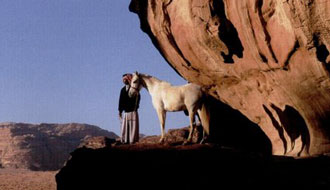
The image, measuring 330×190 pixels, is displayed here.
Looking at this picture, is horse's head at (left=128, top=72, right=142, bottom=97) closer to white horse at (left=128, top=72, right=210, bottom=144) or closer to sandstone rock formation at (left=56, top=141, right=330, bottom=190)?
white horse at (left=128, top=72, right=210, bottom=144)

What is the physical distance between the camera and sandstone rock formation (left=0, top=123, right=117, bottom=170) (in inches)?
2055

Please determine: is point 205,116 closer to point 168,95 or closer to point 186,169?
point 168,95

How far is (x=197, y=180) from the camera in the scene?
29.0 ft

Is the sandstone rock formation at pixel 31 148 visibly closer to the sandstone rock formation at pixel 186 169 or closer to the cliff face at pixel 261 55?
the cliff face at pixel 261 55

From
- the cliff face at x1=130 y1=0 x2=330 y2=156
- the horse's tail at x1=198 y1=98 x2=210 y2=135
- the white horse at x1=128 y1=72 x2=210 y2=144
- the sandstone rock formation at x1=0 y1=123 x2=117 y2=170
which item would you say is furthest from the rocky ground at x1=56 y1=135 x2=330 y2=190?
the sandstone rock formation at x1=0 y1=123 x2=117 y2=170

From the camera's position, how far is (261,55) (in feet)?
41.1

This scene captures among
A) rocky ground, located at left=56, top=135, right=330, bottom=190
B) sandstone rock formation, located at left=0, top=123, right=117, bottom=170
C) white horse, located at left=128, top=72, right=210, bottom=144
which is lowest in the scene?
sandstone rock formation, located at left=0, top=123, right=117, bottom=170

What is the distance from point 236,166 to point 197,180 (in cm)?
100

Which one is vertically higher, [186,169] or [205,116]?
[205,116]

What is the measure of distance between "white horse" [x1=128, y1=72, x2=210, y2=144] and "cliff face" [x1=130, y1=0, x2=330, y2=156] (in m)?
2.50

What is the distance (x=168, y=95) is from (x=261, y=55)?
3.25m

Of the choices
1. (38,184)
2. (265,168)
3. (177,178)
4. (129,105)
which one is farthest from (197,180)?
(38,184)

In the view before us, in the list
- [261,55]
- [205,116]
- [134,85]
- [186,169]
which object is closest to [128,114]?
[134,85]

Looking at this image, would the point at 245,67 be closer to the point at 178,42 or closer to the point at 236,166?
the point at 178,42
